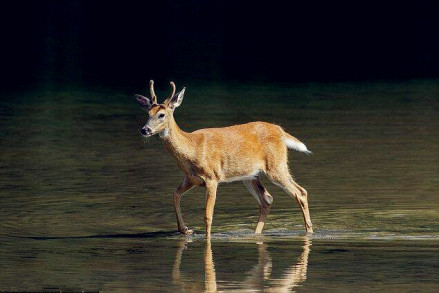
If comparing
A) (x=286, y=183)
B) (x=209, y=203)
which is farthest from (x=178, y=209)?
(x=286, y=183)

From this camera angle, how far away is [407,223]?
13531 millimetres

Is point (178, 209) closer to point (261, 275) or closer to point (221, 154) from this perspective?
point (221, 154)

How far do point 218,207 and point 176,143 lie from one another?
1.75 metres

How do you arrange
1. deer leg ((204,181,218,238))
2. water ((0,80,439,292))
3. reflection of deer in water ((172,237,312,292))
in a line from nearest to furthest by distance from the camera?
reflection of deer in water ((172,237,312,292)) → water ((0,80,439,292)) → deer leg ((204,181,218,238))

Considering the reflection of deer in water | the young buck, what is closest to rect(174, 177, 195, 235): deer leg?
the young buck

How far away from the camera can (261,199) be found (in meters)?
13.9

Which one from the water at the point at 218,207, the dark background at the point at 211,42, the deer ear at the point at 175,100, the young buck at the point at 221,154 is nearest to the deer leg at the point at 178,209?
the young buck at the point at 221,154

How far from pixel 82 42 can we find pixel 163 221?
984 inches

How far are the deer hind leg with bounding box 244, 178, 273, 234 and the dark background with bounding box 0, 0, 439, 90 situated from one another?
15513mm

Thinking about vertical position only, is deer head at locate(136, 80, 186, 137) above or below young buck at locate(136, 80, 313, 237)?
above

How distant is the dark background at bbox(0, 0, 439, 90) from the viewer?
105 feet

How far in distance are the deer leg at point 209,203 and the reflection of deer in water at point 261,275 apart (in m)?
0.72

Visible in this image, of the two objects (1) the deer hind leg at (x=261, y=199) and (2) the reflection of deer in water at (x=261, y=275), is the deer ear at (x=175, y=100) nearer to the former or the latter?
(1) the deer hind leg at (x=261, y=199)

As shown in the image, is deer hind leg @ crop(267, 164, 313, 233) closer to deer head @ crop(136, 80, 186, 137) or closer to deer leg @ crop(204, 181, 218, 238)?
deer leg @ crop(204, 181, 218, 238)
